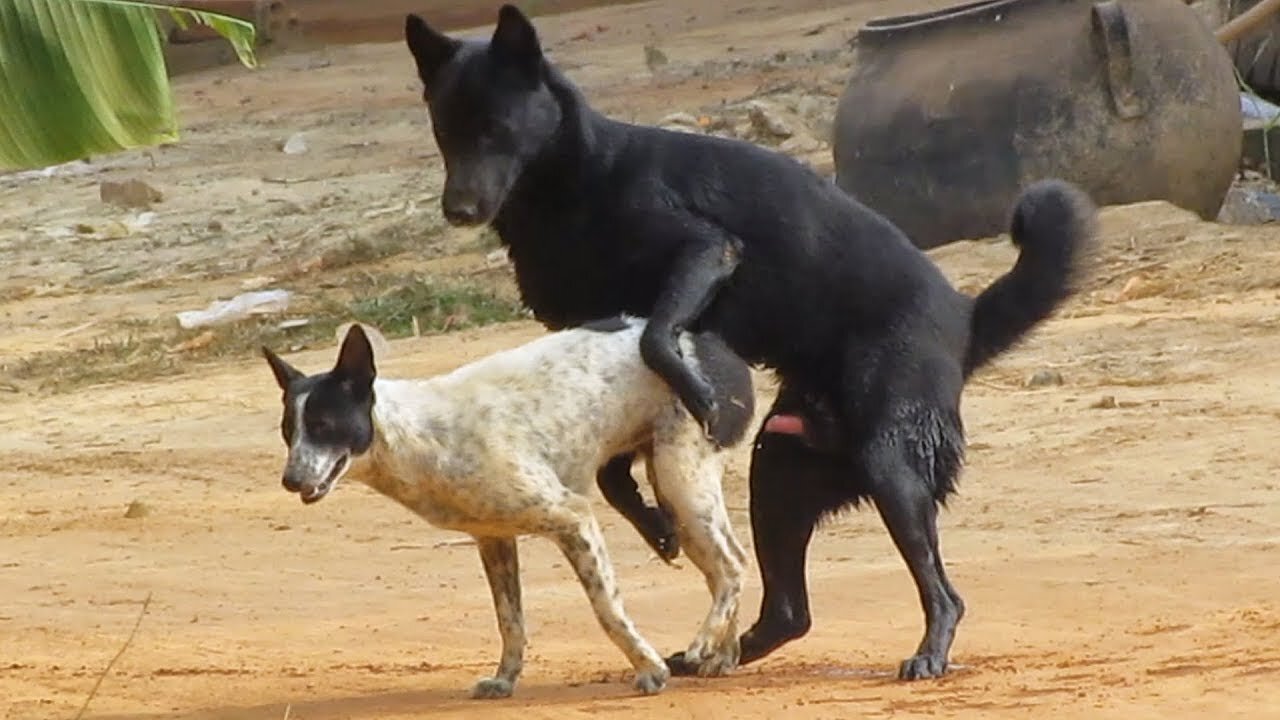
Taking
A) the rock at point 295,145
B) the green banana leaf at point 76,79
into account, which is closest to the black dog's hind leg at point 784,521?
the green banana leaf at point 76,79

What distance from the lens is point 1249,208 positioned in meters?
14.9

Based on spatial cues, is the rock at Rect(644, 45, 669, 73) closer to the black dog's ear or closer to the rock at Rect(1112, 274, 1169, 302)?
the rock at Rect(1112, 274, 1169, 302)

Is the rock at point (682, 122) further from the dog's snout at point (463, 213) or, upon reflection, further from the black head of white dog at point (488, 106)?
the dog's snout at point (463, 213)

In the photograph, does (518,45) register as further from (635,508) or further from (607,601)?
(607,601)

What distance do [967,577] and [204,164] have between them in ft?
43.0

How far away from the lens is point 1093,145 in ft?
44.5

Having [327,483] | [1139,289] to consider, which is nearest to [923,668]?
[327,483]

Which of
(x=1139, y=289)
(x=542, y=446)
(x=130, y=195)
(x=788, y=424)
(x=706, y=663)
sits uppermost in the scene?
(x=542, y=446)

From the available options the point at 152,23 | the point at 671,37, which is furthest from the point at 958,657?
the point at 671,37

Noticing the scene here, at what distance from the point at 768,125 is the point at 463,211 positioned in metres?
11.2

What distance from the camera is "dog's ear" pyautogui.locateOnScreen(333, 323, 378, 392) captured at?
6176mm

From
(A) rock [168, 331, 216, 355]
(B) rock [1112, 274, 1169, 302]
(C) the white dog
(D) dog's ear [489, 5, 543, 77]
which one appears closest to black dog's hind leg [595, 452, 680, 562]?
(C) the white dog

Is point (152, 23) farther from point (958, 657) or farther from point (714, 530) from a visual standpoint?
point (958, 657)

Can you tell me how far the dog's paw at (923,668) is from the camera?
6.42 metres
